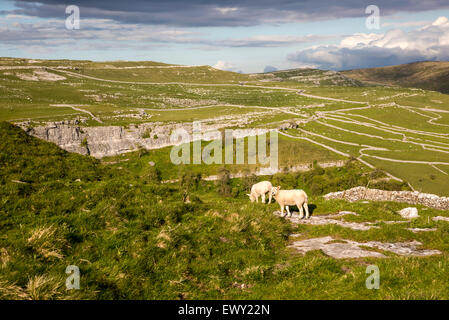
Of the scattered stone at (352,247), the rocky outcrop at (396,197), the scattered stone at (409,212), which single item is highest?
the scattered stone at (352,247)

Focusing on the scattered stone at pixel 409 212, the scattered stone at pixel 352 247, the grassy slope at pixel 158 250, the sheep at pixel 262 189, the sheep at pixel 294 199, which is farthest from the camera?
the sheep at pixel 262 189

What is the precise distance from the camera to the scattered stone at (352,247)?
1308 cm

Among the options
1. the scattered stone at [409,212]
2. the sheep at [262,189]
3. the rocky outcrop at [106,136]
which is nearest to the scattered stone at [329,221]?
the scattered stone at [409,212]

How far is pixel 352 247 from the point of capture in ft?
46.2

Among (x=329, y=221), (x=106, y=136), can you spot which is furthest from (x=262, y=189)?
(x=106, y=136)

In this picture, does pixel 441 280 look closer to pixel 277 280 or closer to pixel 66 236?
pixel 277 280

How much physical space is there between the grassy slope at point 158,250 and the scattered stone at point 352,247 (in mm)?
606

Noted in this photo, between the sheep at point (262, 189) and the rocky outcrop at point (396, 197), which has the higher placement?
the sheep at point (262, 189)

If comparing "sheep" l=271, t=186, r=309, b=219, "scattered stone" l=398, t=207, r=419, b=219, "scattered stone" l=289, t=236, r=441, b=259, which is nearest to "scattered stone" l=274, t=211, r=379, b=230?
"sheep" l=271, t=186, r=309, b=219

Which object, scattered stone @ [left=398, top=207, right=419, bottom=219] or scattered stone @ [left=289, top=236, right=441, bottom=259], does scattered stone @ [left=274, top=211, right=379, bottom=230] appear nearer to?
scattered stone @ [left=289, top=236, right=441, bottom=259]

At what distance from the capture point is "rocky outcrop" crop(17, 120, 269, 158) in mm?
162500

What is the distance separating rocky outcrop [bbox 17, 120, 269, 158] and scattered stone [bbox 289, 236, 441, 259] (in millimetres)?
164368

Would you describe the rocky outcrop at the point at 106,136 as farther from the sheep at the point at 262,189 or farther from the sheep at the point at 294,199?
the sheep at the point at 294,199
